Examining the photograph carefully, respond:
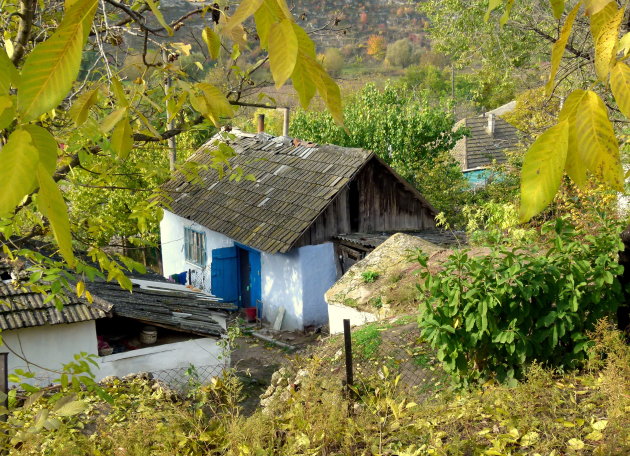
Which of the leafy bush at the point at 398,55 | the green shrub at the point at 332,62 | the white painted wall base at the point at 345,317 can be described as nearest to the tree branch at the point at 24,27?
the green shrub at the point at 332,62

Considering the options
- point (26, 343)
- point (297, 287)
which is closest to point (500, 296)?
point (26, 343)

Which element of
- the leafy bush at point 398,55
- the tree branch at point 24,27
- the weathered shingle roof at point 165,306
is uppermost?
the leafy bush at point 398,55

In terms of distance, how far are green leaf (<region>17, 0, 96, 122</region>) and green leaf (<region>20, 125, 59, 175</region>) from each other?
1.7 inches

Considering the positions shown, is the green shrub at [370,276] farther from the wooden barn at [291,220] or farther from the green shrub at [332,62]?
the wooden barn at [291,220]

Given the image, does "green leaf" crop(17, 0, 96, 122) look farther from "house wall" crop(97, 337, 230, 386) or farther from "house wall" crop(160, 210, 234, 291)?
"house wall" crop(160, 210, 234, 291)

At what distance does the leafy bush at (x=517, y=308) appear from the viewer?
5.21 m

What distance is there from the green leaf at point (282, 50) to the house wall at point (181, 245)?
15.0m

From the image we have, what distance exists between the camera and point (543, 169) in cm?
91

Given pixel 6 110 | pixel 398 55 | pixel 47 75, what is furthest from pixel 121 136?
pixel 398 55

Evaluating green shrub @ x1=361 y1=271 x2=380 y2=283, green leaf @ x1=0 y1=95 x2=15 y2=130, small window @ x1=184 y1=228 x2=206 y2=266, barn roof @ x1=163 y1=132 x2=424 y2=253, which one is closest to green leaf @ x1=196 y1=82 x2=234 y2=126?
green leaf @ x1=0 y1=95 x2=15 y2=130

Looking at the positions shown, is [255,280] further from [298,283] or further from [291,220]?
[291,220]

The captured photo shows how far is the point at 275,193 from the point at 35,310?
776 centimetres

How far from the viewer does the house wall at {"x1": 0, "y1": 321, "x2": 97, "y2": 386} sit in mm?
8453

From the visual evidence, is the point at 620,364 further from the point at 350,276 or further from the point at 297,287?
the point at 297,287
